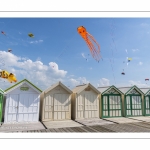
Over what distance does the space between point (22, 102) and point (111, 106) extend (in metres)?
6.04

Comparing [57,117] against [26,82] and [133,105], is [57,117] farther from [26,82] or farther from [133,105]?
[133,105]

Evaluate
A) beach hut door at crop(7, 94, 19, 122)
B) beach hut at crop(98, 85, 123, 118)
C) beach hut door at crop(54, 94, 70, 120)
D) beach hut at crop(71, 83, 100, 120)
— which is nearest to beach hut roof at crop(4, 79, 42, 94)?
beach hut door at crop(7, 94, 19, 122)

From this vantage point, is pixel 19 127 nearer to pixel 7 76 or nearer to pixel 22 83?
pixel 22 83

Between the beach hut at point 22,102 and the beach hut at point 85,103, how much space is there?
2.40 m

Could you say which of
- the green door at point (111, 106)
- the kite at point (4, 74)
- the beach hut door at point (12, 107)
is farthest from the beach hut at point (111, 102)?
the kite at point (4, 74)

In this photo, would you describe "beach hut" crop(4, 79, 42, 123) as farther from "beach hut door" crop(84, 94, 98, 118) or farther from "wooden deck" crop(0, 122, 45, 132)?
"beach hut door" crop(84, 94, 98, 118)

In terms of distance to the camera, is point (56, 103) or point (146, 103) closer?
point (56, 103)

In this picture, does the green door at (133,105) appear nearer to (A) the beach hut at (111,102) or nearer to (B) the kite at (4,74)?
(A) the beach hut at (111,102)

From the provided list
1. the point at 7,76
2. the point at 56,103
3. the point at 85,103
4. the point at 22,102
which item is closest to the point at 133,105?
the point at 85,103

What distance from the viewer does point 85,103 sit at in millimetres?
10297

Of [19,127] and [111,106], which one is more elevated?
[111,106]

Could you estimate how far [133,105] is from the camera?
37.6 feet

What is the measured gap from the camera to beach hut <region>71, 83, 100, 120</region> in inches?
396

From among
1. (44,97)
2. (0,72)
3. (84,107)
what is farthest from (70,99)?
(0,72)
